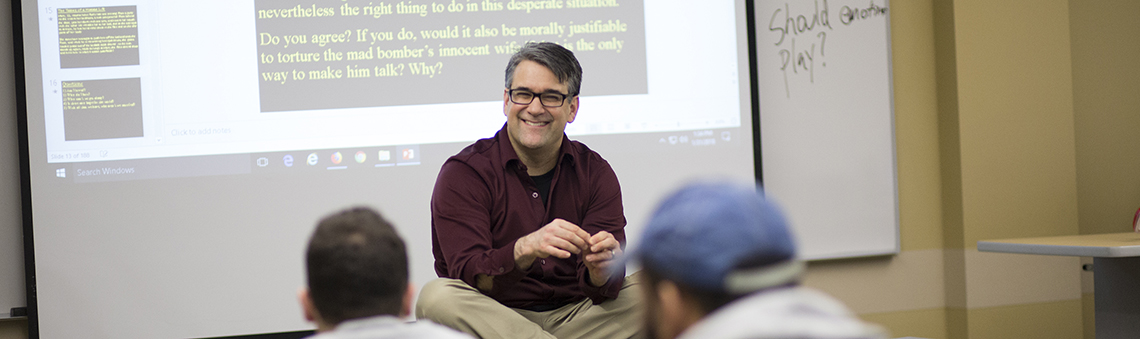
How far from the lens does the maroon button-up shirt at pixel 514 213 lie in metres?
1.70

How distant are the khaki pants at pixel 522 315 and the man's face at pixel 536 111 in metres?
0.39

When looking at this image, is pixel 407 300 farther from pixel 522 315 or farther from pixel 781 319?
pixel 522 315

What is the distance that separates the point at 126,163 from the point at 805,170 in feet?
8.36

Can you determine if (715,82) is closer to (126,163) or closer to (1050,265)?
(1050,265)

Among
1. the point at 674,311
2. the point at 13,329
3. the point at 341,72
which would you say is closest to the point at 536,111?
the point at 674,311

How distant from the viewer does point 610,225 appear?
6.09 feet

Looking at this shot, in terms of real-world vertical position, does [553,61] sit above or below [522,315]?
above

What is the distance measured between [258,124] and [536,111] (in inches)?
54.3

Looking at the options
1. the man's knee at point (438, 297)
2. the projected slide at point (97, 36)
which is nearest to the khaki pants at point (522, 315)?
the man's knee at point (438, 297)

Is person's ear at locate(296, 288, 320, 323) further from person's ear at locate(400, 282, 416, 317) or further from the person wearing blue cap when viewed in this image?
the person wearing blue cap

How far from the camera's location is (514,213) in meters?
1.80

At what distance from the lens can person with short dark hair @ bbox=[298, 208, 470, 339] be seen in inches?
35.9

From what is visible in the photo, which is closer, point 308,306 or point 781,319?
point 781,319

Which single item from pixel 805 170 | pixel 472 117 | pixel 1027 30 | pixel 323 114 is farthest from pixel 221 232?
pixel 1027 30
